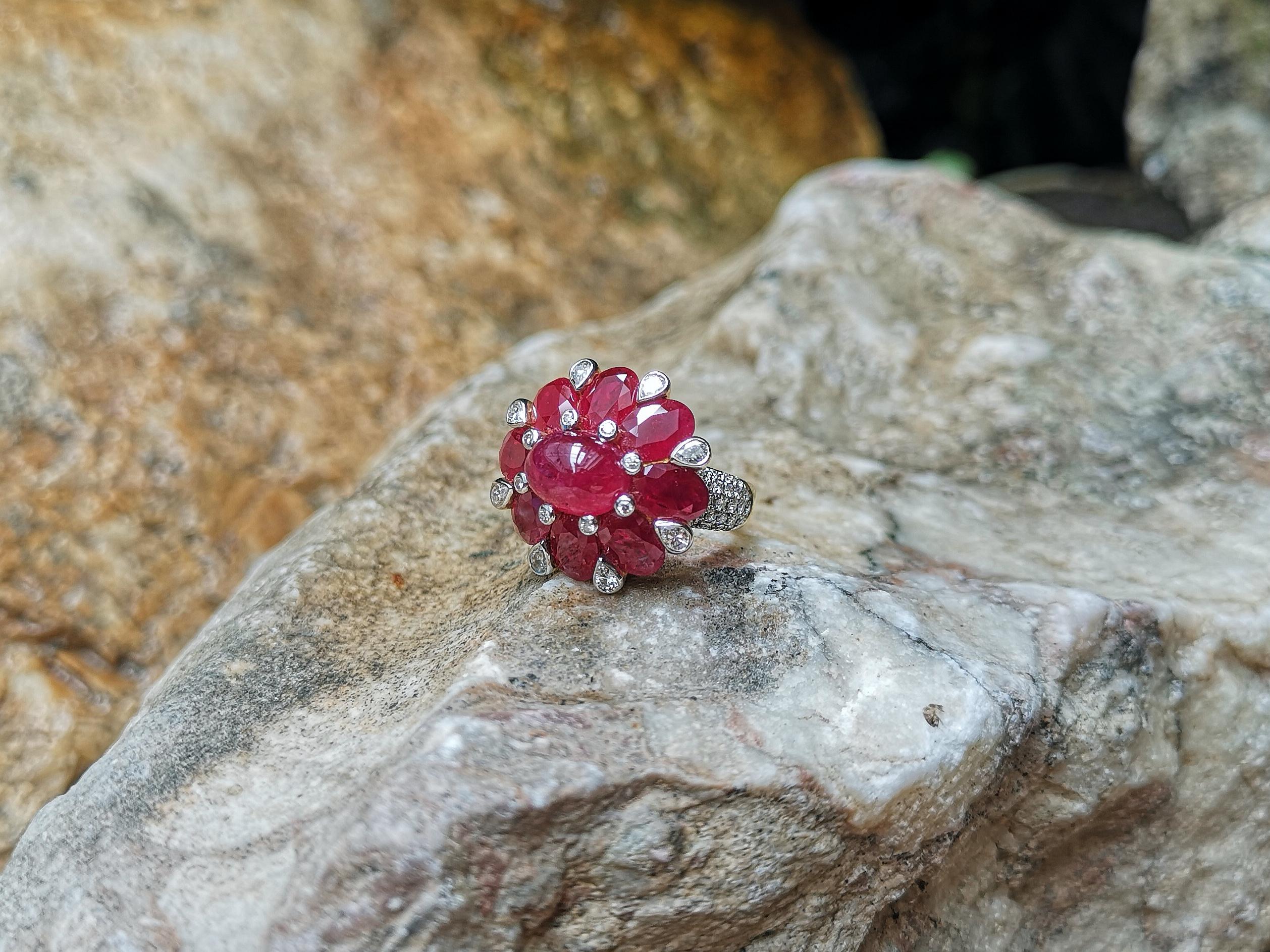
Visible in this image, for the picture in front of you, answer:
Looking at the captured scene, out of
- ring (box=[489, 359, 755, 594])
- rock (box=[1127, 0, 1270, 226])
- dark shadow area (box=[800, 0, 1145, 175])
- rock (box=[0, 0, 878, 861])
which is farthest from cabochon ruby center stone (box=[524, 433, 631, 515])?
dark shadow area (box=[800, 0, 1145, 175])

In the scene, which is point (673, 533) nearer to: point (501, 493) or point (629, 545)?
point (629, 545)

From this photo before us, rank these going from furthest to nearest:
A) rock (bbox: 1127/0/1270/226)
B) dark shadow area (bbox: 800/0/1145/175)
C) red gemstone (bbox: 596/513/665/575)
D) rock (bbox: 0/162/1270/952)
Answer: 1. dark shadow area (bbox: 800/0/1145/175)
2. rock (bbox: 1127/0/1270/226)
3. red gemstone (bbox: 596/513/665/575)
4. rock (bbox: 0/162/1270/952)

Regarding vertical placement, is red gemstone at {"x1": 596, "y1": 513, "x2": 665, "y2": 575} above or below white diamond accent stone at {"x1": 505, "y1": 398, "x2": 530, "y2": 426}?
below

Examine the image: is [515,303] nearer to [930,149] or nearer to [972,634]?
[972,634]

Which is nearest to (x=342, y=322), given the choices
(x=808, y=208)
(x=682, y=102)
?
(x=808, y=208)

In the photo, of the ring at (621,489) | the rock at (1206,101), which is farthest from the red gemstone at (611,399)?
the rock at (1206,101)

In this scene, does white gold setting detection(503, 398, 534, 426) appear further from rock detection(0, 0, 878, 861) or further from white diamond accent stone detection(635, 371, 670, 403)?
rock detection(0, 0, 878, 861)
